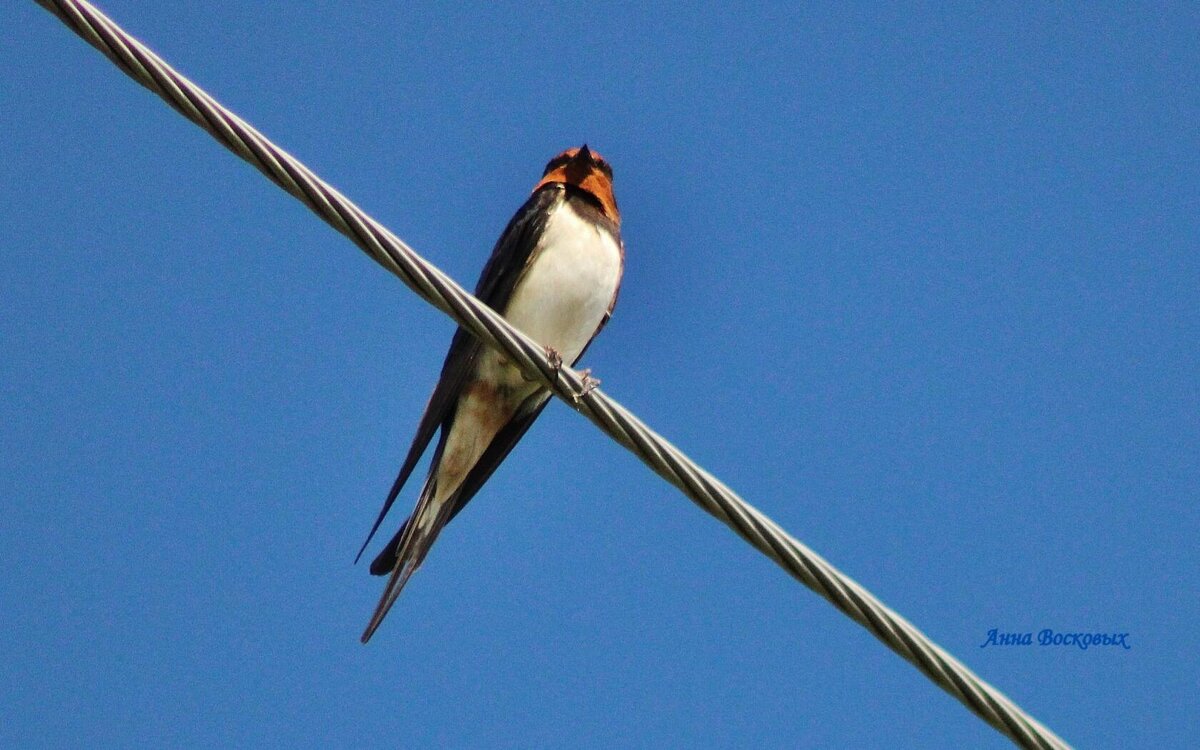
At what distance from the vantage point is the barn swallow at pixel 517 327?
17.9 feet

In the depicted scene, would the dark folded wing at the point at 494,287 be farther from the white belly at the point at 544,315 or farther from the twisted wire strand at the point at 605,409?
the twisted wire strand at the point at 605,409

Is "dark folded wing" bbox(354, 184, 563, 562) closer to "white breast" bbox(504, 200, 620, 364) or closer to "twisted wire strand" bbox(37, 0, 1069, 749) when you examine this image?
"white breast" bbox(504, 200, 620, 364)

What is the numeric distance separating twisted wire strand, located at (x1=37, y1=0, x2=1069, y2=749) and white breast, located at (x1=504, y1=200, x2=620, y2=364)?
2.41m

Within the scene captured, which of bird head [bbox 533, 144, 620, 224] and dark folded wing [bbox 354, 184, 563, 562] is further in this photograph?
bird head [bbox 533, 144, 620, 224]

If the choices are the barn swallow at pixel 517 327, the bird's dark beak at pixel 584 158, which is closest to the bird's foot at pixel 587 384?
the barn swallow at pixel 517 327

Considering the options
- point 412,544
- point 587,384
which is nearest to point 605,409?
point 587,384

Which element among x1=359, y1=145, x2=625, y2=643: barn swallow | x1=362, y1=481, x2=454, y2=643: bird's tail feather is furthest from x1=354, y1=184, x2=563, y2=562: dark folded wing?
x1=362, y1=481, x2=454, y2=643: bird's tail feather

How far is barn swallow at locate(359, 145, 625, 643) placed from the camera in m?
5.45

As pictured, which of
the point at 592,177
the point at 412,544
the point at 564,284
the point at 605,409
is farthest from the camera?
the point at 592,177

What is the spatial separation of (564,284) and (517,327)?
25 centimetres

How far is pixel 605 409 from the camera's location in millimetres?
3205

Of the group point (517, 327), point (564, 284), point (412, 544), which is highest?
point (564, 284)

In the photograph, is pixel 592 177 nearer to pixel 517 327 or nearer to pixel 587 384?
pixel 517 327

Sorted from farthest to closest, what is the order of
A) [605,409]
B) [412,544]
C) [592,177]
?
[592,177]
[412,544]
[605,409]
